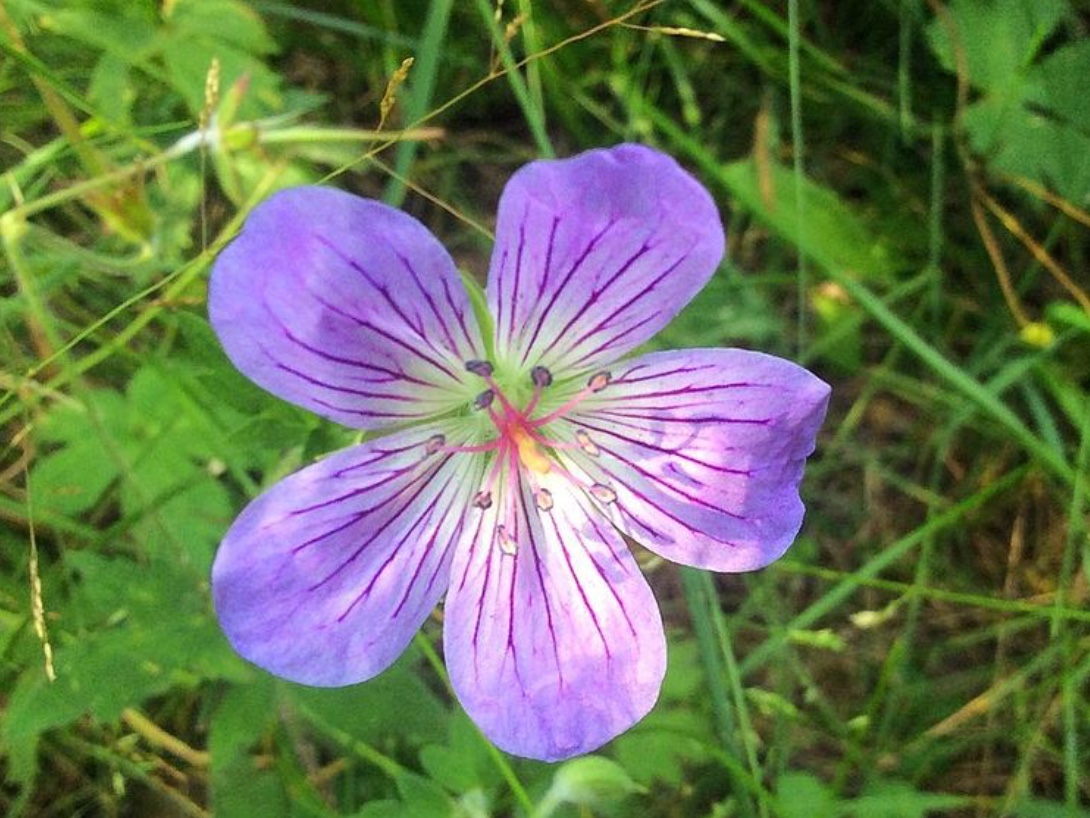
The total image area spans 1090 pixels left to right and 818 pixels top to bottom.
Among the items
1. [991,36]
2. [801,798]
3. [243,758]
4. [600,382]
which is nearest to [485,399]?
[600,382]

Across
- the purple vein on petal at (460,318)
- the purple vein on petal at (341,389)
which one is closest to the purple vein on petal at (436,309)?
the purple vein on petal at (460,318)

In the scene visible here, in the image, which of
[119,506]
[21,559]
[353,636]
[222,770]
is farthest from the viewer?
[119,506]

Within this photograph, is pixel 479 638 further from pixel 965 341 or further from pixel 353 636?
pixel 965 341

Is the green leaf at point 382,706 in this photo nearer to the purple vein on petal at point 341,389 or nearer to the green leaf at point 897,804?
the purple vein on petal at point 341,389

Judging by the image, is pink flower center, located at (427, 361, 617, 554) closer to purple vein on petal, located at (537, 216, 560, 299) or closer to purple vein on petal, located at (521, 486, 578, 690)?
Result: purple vein on petal, located at (521, 486, 578, 690)

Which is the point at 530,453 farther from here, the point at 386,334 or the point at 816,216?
the point at 816,216

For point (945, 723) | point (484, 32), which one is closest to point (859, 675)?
point (945, 723)
